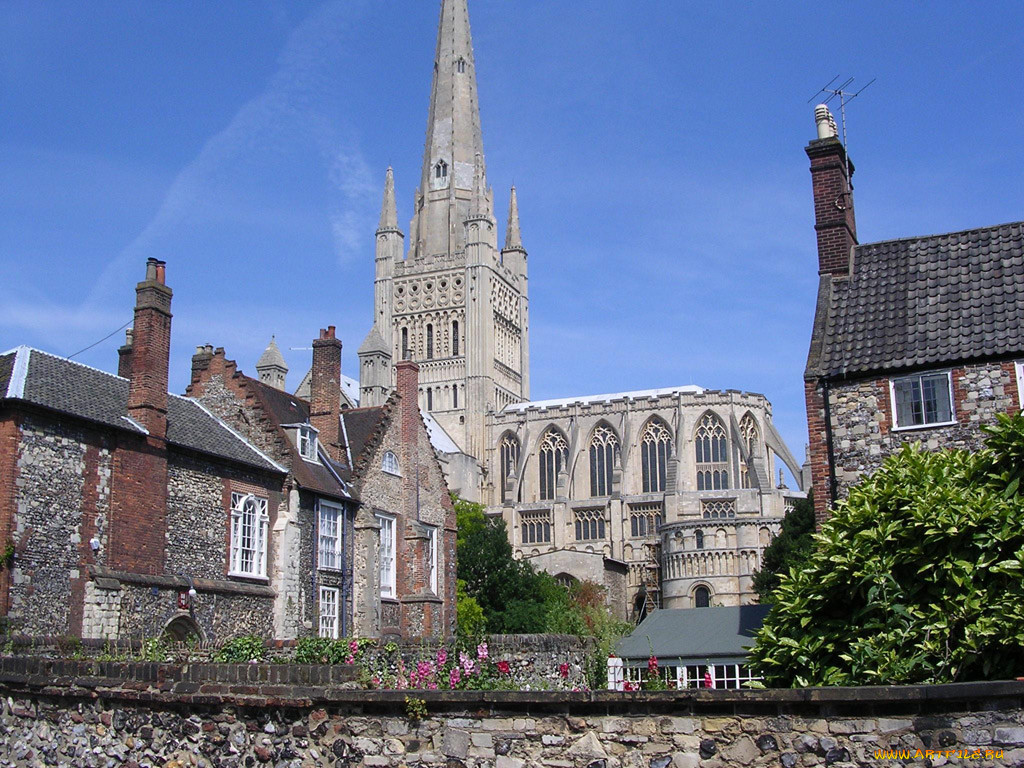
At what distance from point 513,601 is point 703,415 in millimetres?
38768

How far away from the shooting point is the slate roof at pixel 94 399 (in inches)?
877

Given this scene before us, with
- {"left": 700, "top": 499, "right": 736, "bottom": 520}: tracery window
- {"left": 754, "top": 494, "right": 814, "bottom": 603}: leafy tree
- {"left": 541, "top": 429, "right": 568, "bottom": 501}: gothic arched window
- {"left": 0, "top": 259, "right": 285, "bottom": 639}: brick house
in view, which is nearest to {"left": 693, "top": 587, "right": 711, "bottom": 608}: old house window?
{"left": 700, "top": 499, "right": 736, "bottom": 520}: tracery window

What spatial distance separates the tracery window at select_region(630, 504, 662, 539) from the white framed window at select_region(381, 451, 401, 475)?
194 ft

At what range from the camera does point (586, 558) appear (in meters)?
81.5

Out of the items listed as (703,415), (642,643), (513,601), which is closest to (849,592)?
(642,643)

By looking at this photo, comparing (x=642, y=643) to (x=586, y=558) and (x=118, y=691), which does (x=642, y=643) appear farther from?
(x=586, y=558)

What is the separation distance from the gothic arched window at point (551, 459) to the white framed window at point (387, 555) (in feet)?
214

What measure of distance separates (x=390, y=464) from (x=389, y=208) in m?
84.3

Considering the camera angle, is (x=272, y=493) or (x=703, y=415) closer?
(x=272, y=493)

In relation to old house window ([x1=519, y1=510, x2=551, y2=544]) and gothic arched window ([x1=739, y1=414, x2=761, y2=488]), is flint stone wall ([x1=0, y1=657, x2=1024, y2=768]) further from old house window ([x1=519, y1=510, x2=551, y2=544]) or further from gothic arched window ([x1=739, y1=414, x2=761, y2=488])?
old house window ([x1=519, y1=510, x2=551, y2=544])

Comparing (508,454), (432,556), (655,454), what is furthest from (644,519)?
(432,556)

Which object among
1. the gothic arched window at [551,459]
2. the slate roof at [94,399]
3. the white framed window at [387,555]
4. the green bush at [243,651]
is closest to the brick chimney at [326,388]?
the white framed window at [387,555]

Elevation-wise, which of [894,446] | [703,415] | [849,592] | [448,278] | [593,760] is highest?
[448,278]

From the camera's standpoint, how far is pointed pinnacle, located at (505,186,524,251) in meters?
118
